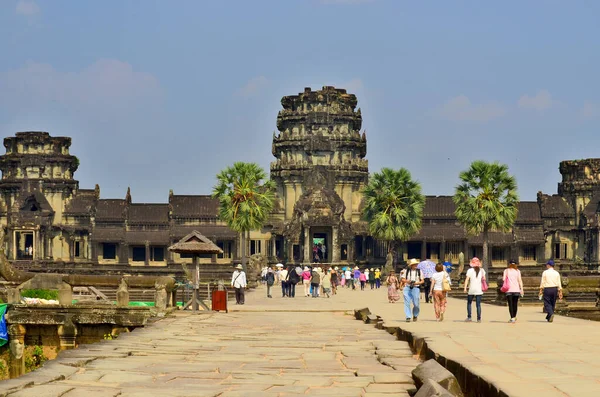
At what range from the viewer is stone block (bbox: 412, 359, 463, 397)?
11.1m

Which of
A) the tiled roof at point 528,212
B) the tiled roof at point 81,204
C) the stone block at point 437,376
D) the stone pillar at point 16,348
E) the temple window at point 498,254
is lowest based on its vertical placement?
the stone pillar at point 16,348

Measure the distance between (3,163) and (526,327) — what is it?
224 feet

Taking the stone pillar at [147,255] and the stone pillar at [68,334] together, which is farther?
the stone pillar at [147,255]

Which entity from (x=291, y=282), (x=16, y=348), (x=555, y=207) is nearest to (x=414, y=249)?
(x=555, y=207)

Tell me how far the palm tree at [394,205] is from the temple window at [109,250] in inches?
786

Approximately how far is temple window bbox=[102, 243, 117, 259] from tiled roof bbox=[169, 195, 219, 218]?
5.12 meters

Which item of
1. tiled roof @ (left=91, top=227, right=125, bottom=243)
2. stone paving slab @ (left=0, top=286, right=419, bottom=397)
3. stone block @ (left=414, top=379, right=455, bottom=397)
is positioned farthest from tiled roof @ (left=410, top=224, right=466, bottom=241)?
stone block @ (left=414, top=379, right=455, bottom=397)

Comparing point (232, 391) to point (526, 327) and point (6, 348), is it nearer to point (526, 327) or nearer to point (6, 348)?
point (526, 327)

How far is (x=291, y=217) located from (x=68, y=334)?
53.3 m

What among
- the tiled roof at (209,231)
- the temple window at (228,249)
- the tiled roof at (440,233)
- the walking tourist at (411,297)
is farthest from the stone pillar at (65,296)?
the temple window at (228,249)

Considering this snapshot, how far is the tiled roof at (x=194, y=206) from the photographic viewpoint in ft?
263

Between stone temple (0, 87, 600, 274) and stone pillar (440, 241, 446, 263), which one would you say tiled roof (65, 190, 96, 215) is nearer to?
stone temple (0, 87, 600, 274)

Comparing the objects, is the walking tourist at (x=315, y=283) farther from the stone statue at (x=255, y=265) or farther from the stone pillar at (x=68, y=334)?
the stone pillar at (x=68, y=334)

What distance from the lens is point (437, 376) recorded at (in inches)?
458
